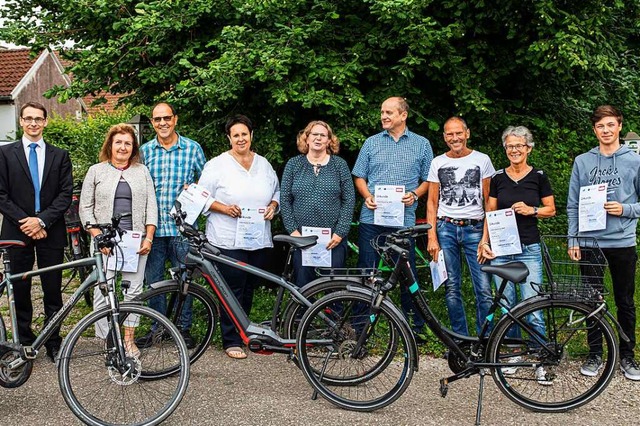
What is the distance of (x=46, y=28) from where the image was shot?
700cm

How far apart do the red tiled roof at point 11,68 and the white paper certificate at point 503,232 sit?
79.9 feet

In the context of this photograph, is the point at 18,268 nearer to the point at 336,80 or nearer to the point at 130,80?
the point at 130,80

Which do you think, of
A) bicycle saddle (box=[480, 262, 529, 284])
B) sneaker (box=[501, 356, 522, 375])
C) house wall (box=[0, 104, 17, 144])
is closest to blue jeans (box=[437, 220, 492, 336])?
sneaker (box=[501, 356, 522, 375])

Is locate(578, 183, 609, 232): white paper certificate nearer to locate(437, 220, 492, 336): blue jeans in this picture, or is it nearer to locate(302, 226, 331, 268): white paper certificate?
locate(437, 220, 492, 336): blue jeans

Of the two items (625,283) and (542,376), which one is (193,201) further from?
(625,283)

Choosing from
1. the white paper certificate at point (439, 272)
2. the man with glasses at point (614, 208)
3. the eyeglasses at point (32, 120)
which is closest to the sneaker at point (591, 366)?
the man with glasses at point (614, 208)

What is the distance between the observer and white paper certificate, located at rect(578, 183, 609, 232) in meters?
4.71

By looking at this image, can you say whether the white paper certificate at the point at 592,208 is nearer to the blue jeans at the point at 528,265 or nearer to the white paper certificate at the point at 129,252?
the blue jeans at the point at 528,265

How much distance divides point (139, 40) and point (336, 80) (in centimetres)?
191

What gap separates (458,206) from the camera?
5.12 metres

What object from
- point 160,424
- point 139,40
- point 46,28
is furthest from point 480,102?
point 46,28

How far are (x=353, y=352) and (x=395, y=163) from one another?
5.25ft

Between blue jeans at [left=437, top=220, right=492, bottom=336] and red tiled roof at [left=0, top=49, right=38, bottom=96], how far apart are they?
78.6 ft

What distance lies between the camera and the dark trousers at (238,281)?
5.27m
